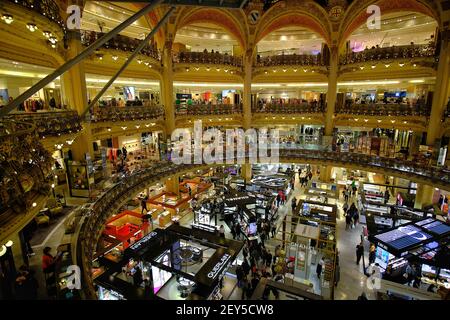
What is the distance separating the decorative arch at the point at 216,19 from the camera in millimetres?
20266

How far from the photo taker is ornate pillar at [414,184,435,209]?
60.4ft

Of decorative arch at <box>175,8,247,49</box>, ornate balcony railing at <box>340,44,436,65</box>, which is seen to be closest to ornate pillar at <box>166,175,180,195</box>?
decorative arch at <box>175,8,247,49</box>

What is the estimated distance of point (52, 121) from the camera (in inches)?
325

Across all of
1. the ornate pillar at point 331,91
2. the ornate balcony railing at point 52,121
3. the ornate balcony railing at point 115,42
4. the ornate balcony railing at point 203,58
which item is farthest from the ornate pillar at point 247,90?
the ornate balcony railing at point 52,121

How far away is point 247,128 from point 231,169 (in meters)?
4.83

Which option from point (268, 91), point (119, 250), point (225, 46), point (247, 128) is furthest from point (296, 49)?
point (119, 250)

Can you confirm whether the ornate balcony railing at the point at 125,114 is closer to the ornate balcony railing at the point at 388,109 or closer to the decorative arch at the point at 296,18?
the decorative arch at the point at 296,18

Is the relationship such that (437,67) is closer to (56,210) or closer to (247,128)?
(247,128)

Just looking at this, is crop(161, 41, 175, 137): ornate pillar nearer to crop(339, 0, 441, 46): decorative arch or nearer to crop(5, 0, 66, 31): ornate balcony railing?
crop(5, 0, 66, 31): ornate balcony railing

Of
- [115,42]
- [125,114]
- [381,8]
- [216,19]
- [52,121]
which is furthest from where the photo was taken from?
[216,19]

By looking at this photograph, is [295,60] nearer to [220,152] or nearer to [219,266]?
[220,152]

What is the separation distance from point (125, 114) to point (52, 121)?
25.5ft

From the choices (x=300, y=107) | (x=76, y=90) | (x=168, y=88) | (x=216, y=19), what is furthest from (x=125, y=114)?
(x=300, y=107)

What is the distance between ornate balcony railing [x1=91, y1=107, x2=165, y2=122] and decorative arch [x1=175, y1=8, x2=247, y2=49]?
773cm
